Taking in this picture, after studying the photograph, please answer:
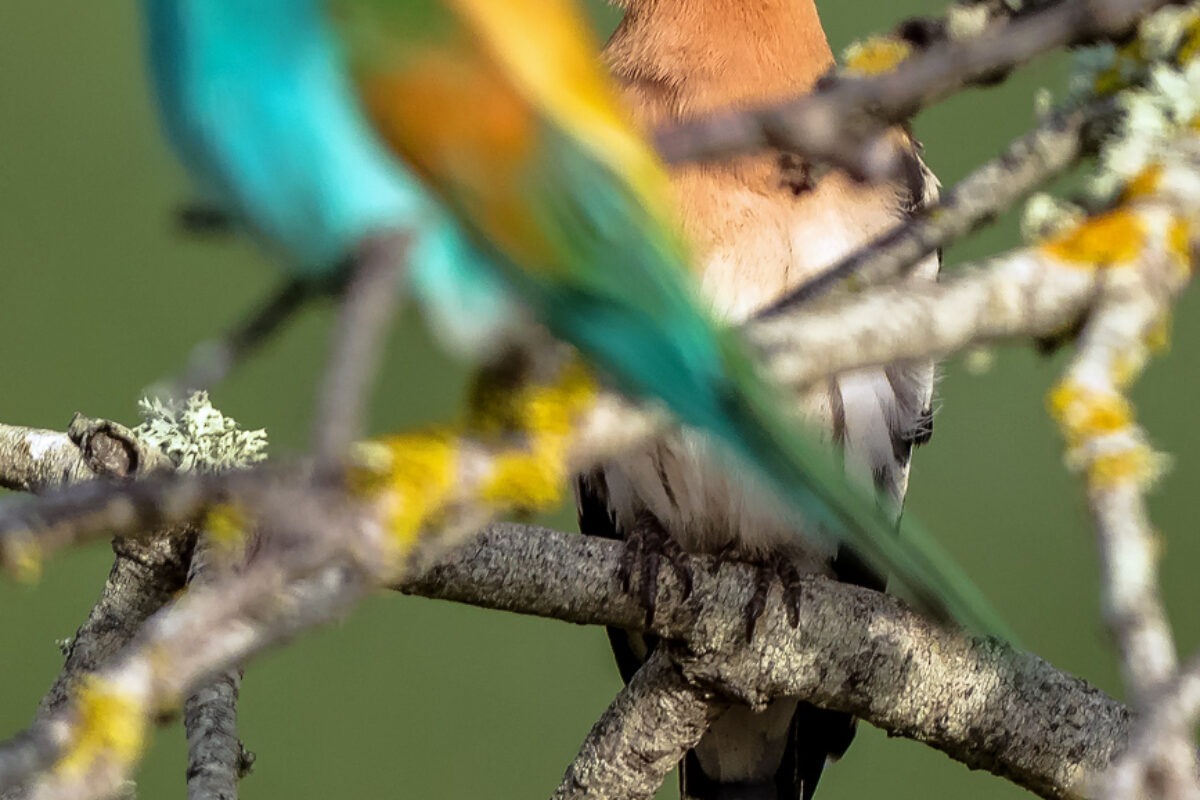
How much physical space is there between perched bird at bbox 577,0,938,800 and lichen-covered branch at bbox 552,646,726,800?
3.9 inches

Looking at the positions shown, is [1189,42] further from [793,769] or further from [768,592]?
[793,769]

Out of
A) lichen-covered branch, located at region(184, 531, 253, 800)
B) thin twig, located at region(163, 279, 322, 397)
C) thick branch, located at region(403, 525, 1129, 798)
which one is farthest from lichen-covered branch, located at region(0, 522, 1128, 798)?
thin twig, located at region(163, 279, 322, 397)

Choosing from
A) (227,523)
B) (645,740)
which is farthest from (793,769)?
(227,523)

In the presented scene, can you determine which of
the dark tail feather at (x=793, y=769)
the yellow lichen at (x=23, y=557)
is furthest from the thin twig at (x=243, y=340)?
the dark tail feather at (x=793, y=769)

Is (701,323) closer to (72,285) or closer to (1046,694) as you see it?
(1046,694)

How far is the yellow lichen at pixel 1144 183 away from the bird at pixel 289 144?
1.09ft

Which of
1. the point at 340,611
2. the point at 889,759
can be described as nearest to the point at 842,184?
the point at 340,611

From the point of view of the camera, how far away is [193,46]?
53cm

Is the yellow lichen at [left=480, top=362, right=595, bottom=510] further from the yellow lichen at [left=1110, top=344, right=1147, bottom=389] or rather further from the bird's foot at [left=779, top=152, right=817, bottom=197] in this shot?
the bird's foot at [left=779, top=152, right=817, bottom=197]

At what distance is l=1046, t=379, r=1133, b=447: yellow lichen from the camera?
0.61 meters

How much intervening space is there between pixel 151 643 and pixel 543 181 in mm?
200

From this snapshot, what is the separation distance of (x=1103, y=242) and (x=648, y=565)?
2.01 ft

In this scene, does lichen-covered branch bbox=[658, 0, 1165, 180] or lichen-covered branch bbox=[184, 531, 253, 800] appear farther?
lichen-covered branch bbox=[184, 531, 253, 800]

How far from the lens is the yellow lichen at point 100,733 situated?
484 mm
